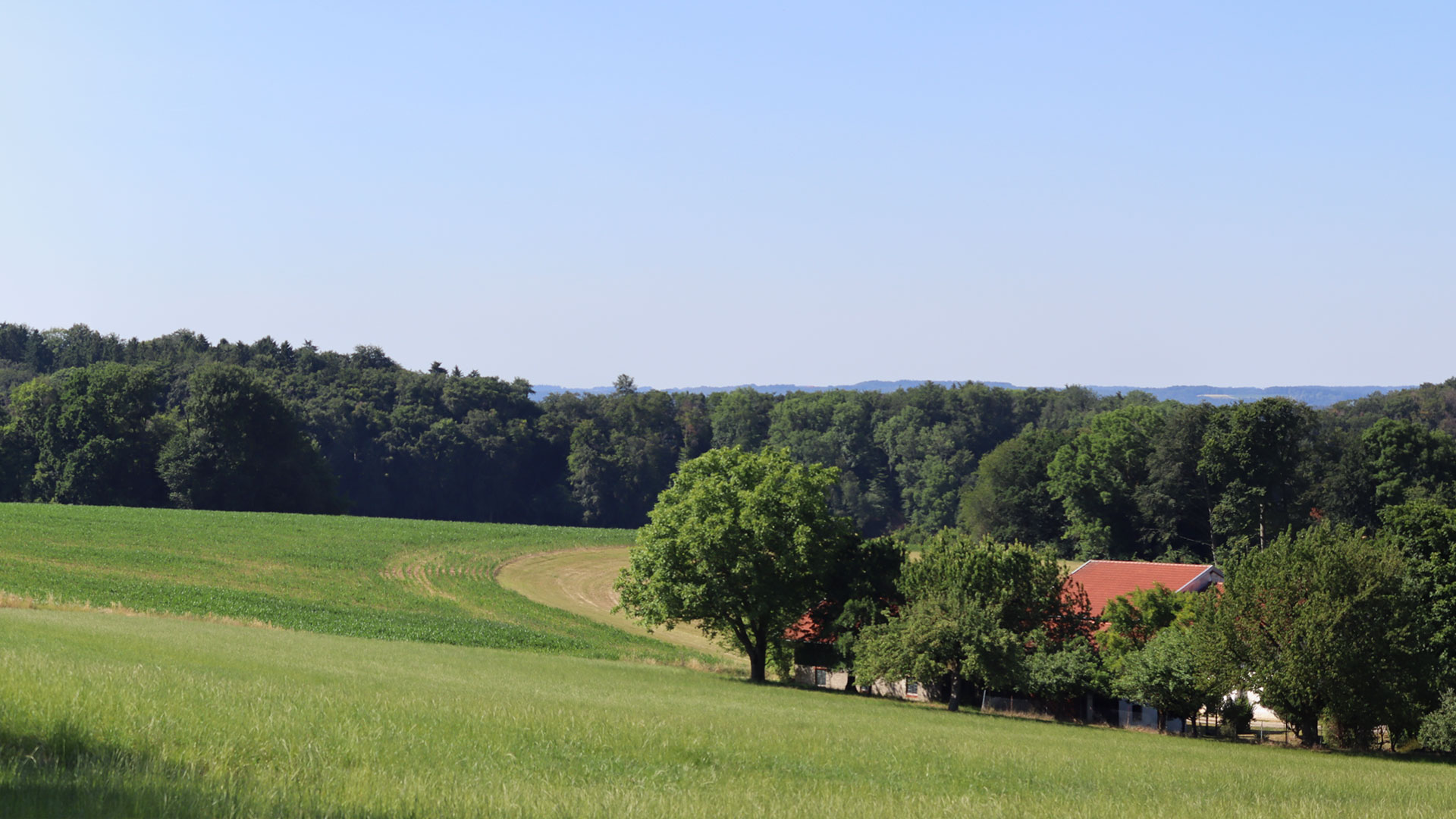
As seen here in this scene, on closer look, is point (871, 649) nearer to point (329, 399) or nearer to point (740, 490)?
point (740, 490)

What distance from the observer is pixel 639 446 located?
158625 mm

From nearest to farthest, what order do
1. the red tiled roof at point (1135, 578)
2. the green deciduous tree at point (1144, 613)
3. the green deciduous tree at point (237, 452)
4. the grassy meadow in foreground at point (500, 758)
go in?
the grassy meadow in foreground at point (500, 758)
the green deciduous tree at point (1144, 613)
the red tiled roof at point (1135, 578)
the green deciduous tree at point (237, 452)

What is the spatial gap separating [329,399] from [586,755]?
447ft

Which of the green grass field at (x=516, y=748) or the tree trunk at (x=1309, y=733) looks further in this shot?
the tree trunk at (x=1309, y=733)

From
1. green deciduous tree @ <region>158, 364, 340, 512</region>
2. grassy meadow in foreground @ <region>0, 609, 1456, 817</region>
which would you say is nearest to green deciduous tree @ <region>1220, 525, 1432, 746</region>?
grassy meadow in foreground @ <region>0, 609, 1456, 817</region>

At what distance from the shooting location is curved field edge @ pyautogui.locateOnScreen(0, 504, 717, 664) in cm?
5416

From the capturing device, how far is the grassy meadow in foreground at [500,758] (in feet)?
30.3

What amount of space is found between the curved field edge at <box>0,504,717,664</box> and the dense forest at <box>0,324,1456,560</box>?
71.5 feet

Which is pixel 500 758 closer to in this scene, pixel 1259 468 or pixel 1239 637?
pixel 1239 637

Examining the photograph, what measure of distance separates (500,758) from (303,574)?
59.3 m

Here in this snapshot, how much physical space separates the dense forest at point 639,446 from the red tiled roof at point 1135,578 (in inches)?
251

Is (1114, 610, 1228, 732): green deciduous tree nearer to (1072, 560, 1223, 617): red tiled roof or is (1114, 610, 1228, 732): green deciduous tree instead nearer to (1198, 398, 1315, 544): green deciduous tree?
(1072, 560, 1223, 617): red tiled roof

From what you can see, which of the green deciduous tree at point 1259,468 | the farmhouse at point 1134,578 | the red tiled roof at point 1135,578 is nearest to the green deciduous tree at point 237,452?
the farmhouse at point 1134,578

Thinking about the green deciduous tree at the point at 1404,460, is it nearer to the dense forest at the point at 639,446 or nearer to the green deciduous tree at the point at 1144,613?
the dense forest at the point at 639,446
